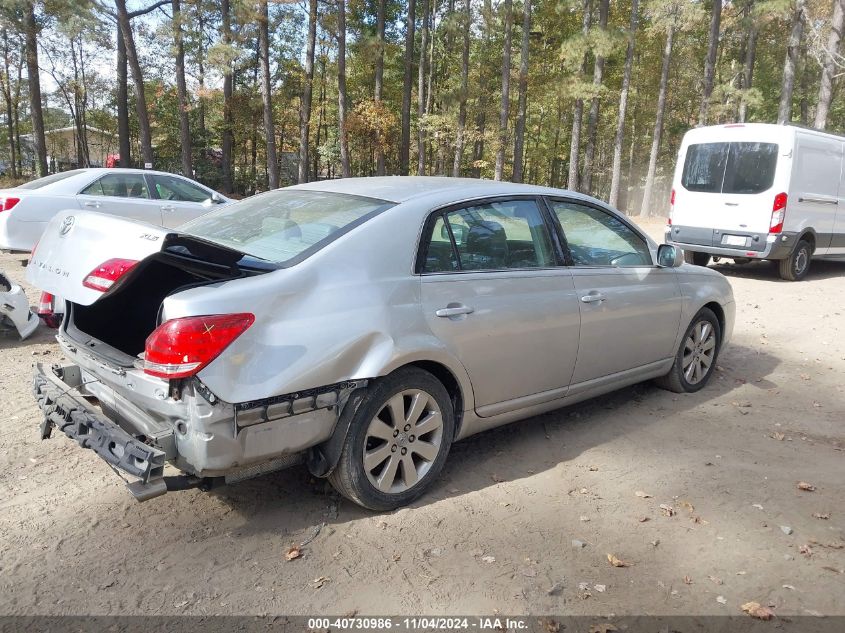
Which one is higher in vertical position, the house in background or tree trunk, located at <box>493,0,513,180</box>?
tree trunk, located at <box>493,0,513,180</box>

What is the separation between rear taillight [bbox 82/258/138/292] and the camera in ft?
9.27

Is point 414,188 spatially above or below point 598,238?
above

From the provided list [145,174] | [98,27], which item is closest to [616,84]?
[98,27]

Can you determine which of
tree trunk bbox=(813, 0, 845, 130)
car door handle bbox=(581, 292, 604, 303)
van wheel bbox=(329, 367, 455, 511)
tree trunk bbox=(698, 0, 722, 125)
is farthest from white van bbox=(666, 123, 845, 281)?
tree trunk bbox=(698, 0, 722, 125)

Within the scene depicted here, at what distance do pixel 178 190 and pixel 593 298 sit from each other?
8.40 metres

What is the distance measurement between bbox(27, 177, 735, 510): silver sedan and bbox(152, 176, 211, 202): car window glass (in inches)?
273

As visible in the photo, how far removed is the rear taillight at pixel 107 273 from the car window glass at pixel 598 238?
263 centimetres

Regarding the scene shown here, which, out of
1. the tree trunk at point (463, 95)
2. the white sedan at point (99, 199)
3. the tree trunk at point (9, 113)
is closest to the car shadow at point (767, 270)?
the white sedan at point (99, 199)

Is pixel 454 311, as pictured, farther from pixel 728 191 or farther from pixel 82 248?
pixel 728 191

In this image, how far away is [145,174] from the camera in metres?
10.3

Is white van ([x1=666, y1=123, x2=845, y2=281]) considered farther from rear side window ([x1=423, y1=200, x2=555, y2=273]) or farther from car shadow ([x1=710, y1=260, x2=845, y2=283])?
rear side window ([x1=423, y1=200, x2=555, y2=273])

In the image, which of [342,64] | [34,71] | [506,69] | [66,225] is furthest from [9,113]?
[66,225]

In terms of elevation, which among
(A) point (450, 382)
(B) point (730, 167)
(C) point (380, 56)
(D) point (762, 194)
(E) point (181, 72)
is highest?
(C) point (380, 56)

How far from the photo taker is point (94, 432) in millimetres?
2945
